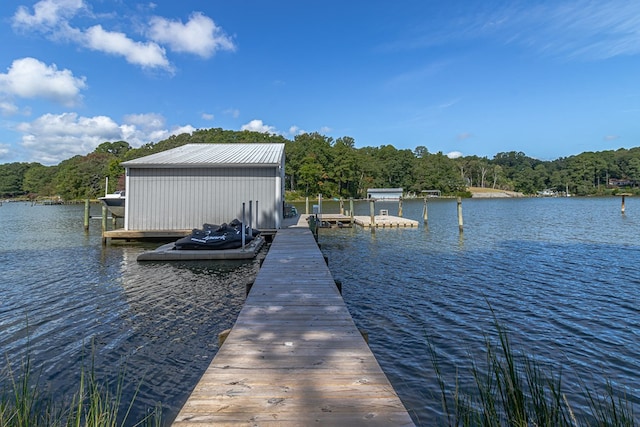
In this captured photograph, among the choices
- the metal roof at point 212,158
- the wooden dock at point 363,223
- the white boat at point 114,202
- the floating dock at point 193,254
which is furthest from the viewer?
the wooden dock at point 363,223

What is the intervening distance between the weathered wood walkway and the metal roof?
35.4ft

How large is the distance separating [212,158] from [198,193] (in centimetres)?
198

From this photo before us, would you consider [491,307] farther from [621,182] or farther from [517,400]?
[621,182]

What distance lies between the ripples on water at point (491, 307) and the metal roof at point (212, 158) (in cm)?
491

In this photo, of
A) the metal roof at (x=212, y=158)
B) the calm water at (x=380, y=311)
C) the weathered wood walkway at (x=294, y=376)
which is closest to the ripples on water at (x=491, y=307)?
the calm water at (x=380, y=311)

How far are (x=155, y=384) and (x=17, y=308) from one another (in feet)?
15.6

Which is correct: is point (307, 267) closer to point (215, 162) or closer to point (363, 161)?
point (215, 162)

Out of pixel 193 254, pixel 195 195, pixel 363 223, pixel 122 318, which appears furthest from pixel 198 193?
pixel 363 223

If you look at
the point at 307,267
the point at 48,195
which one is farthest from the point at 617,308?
the point at 48,195

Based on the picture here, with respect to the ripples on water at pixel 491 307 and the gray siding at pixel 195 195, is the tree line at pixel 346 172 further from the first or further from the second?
the ripples on water at pixel 491 307

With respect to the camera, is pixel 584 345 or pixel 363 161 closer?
pixel 584 345

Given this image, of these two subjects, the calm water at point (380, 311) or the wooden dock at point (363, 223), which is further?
the wooden dock at point (363, 223)

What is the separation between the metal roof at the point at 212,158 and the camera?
48.8 ft

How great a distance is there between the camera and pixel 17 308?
271 inches
